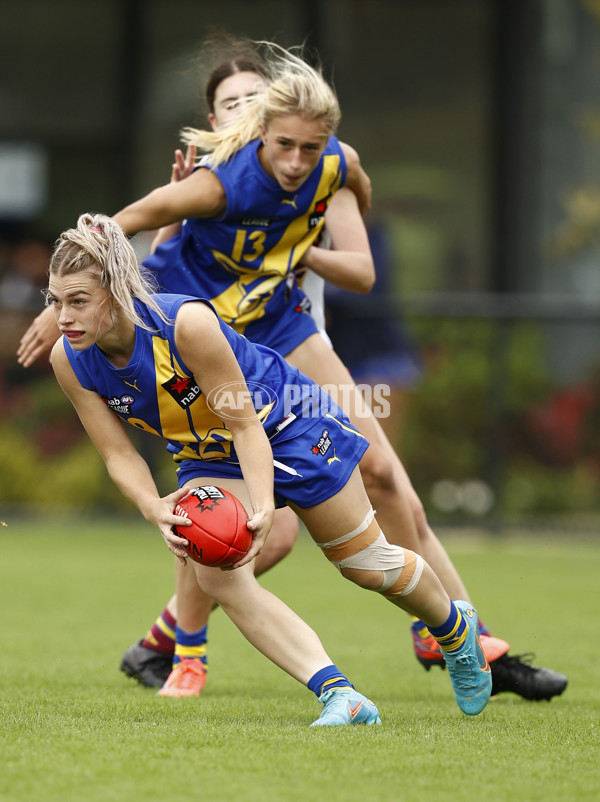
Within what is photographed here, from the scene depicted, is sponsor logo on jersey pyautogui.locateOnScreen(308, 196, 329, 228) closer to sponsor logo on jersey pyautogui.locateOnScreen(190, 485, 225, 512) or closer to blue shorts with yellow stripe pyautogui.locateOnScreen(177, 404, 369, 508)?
blue shorts with yellow stripe pyautogui.locateOnScreen(177, 404, 369, 508)

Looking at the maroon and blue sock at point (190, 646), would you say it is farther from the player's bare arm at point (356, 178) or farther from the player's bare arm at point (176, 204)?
the player's bare arm at point (356, 178)

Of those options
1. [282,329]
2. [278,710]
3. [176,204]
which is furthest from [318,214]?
[278,710]

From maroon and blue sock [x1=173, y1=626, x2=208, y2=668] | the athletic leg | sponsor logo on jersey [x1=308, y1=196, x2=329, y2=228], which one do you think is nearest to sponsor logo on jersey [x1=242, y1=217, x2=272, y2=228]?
sponsor logo on jersey [x1=308, y1=196, x2=329, y2=228]

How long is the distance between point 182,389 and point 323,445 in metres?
0.45

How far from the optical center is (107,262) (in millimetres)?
3406

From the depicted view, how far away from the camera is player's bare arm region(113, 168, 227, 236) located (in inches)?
159

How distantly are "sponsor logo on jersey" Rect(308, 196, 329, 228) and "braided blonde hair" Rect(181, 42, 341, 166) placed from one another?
31cm

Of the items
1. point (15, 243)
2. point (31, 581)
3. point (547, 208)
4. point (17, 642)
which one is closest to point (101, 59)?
point (15, 243)

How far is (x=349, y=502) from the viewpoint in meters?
3.59

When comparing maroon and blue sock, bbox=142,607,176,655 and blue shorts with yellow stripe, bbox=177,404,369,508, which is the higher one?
blue shorts with yellow stripe, bbox=177,404,369,508

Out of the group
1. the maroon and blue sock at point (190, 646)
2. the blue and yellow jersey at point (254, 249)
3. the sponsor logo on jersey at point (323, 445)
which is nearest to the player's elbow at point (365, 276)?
the blue and yellow jersey at point (254, 249)

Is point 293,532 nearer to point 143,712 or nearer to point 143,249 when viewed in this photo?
point 143,712

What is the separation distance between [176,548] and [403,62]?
981 centimetres

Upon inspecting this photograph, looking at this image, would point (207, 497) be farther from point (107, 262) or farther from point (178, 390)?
point (107, 262)
